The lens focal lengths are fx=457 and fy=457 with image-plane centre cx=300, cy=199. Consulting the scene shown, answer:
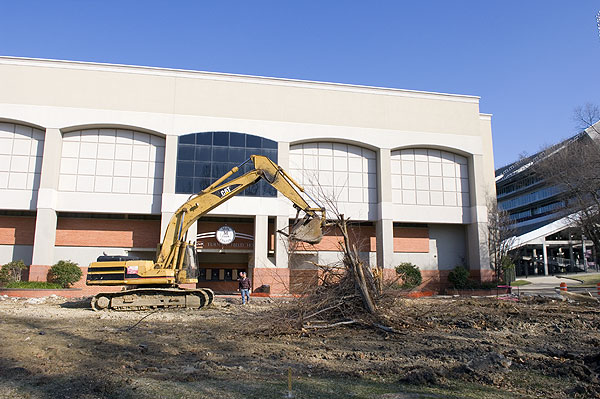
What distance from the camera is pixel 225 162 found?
30453 mm

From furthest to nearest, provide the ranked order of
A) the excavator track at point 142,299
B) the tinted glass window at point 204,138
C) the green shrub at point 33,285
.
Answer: the tinted glass window at point 204,138 → the green shrub at point 33,285 → the excavator track at point 142,299

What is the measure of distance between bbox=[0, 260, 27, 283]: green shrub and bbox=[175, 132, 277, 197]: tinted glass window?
10195mm

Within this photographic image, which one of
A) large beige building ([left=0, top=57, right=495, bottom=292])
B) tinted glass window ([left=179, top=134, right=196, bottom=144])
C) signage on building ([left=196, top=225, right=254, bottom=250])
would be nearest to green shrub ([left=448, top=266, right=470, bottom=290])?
large beige building ([left=0, top=57, right=495, bottom=292])

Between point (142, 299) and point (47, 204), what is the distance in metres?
14.2

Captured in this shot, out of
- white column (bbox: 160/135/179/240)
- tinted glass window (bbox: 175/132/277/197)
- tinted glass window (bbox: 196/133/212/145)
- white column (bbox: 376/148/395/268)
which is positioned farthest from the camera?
white column (bbox: 376/148/395/268)

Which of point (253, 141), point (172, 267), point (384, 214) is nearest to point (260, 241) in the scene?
point (253, 141)

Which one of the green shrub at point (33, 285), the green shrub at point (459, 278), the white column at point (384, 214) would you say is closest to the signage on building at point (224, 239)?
the green shrub at point (33, 285)

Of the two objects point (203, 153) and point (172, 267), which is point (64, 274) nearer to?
point (203, 153)

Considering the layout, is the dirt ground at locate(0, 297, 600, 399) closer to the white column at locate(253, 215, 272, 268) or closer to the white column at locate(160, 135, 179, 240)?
the white column at locate(160, 135, 179, 240)

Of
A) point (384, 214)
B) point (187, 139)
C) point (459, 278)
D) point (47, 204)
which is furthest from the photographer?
point (459, 278)

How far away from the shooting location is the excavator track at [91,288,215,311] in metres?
17.7

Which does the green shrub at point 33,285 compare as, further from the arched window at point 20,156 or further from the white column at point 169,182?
the white column at point 169,182

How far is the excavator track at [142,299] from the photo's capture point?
698 inches

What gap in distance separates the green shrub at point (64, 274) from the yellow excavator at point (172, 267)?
36.0 feet
